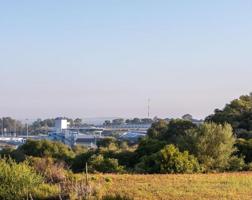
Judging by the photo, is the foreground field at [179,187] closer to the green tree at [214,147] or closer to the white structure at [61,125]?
the green tree at [214,147]

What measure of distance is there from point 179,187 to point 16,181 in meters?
4.77

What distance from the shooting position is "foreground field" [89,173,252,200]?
48.8ft

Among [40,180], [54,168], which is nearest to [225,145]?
[54,168]

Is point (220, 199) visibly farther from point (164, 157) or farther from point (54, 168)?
point (164, 157)

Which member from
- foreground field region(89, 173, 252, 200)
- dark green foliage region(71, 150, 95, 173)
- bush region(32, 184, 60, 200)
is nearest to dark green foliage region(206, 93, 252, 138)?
dark green foliage region(71, 150, 95, 173)

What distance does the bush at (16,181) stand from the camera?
1616 cm

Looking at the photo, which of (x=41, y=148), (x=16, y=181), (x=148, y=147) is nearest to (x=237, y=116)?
(x=41, y=148)

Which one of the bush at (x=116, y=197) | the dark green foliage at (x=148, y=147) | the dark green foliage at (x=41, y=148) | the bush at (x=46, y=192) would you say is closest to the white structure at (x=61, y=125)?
the dark green foliage at (x=41, y=148)

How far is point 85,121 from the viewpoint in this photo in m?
168

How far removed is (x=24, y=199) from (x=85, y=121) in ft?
503

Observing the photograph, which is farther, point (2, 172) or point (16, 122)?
point (16, 122)

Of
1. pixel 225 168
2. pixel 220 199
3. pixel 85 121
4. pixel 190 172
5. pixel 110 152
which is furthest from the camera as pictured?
pixel 85 121

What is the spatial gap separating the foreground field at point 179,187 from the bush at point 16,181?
191cm

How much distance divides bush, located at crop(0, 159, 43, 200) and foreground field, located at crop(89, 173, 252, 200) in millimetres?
1909
